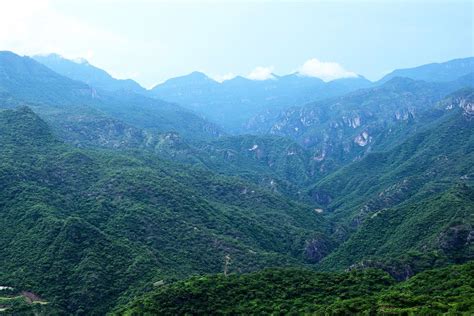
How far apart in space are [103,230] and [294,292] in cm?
7082

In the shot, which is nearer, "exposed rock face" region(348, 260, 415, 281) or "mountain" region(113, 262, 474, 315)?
"mountain" region(113, 262, 474, 315)

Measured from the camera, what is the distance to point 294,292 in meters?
80.4

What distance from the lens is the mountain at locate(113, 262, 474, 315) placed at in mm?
65744

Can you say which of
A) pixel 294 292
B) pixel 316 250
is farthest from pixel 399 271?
pixel 316 250

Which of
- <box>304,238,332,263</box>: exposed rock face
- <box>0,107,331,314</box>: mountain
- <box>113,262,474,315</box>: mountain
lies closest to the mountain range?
<box>113,262,474,315</box>: mountain

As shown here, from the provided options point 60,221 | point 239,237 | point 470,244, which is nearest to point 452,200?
point 470,244

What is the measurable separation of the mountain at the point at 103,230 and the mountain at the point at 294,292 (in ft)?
94.3

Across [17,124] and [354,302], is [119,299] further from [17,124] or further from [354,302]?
[17,124]

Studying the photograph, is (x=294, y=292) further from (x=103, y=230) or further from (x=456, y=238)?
(x=103, y=230)

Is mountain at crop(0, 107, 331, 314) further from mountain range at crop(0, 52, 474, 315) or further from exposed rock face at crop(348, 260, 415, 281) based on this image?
exposed rock face at crop(348, 260, 415, 281)

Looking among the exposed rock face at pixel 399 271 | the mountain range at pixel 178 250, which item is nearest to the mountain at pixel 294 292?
the mountain range at pixel 178 250

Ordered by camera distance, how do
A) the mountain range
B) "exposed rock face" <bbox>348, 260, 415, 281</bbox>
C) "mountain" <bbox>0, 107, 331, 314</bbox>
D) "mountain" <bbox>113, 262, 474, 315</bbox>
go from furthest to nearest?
"exposed rock face" <bbox>348, 260, 415, 281</bbox>, "mountain" <bbox>0, 107, 331, 314</bbox>, the mountain range, "mountain" <bbox>113, 262, 474, 315</bbox>

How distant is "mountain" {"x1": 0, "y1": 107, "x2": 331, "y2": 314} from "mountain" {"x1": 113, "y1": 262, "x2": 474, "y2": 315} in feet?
94.3

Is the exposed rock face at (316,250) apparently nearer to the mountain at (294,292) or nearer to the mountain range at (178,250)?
the mountain range at (178,250)
